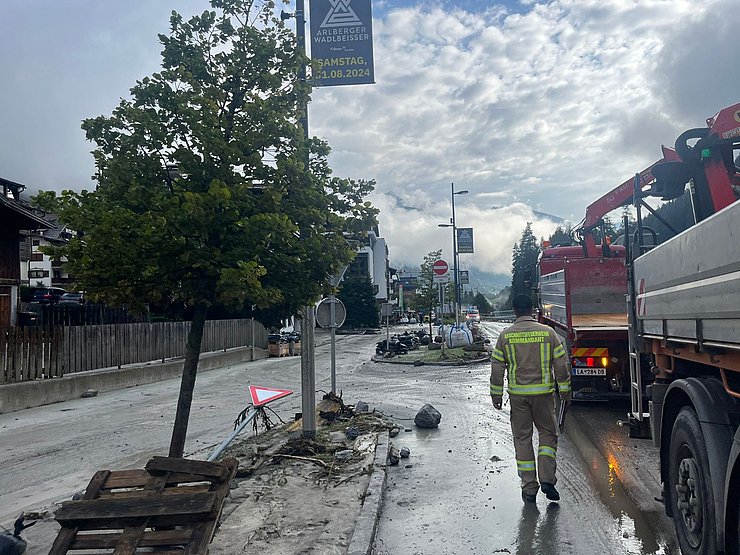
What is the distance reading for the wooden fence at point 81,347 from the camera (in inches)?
535

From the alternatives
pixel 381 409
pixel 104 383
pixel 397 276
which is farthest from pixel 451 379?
pixel 397 276

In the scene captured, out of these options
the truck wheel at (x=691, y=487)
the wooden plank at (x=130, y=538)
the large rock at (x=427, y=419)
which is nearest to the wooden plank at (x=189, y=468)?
the wooden plank at (x=130, y=538)

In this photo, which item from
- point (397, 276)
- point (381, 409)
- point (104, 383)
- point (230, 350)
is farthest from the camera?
point (397, 276)

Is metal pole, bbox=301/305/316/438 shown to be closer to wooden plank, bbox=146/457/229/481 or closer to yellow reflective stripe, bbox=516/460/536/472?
yellow reflective stripe, bbox=516/460/536/472

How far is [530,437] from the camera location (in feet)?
20.2

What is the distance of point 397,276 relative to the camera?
13200 cm

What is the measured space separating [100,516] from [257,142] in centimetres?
309

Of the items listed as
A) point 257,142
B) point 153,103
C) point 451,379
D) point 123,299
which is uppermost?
point 153,103

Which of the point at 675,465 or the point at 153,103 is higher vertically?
the point at 153,103

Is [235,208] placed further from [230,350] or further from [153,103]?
[230,350]

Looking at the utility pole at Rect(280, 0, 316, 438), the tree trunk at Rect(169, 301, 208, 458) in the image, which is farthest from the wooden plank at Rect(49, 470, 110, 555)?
the utility pole at Rect(280, 0, 316, 438)

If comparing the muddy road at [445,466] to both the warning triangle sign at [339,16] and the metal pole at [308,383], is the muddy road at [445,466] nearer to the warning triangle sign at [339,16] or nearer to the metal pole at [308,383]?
the metal pole at [308,383]

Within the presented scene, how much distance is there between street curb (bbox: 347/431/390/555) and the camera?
491cm

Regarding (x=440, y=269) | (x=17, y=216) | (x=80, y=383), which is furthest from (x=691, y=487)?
(x=17, y=216)
